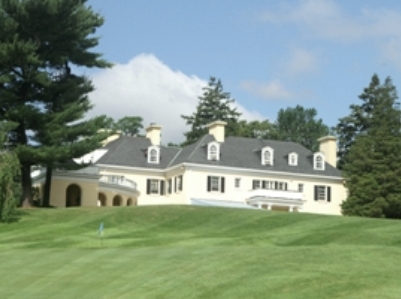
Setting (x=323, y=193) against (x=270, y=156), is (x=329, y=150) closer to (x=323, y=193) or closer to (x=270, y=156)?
(x=323, y=193)

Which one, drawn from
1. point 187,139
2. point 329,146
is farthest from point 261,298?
point 187,139

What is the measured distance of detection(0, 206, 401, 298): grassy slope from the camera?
58.9 ft

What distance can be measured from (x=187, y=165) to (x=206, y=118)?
38.9m

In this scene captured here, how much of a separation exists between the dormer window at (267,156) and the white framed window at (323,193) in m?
4.59

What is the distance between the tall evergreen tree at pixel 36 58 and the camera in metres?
48.3

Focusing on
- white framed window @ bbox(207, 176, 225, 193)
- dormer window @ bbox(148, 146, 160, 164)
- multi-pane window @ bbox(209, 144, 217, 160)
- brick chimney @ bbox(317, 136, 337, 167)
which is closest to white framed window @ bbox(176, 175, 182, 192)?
white framed window @ bbox(207, 176, 225, 193)

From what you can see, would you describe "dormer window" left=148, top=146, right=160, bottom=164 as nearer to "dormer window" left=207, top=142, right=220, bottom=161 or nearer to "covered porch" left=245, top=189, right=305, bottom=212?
"dormer window" left=207, top=142, right=220, bottom=161

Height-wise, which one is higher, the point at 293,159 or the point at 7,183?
the point at 293,159

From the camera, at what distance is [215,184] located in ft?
220

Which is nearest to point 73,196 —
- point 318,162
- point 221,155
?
point 221,155

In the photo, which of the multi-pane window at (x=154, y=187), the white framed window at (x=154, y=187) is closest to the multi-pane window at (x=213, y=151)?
the white framed window at (x=154, y=187)

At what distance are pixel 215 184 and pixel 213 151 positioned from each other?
298 centimetres

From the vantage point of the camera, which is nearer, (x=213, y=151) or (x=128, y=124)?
(x=213, y=151)

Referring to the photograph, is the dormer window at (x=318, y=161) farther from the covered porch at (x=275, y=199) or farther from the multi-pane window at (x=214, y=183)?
the multi-pane window at (x=214, y=183)
